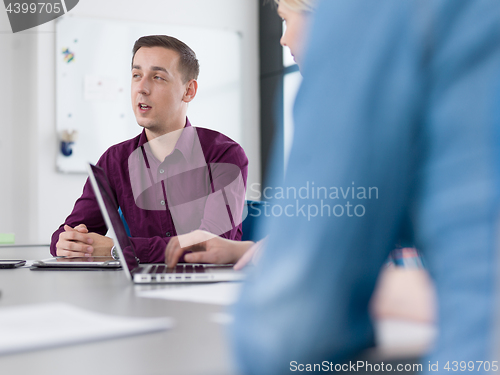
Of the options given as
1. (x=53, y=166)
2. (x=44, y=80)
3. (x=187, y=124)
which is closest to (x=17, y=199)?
(x=53, y=166)

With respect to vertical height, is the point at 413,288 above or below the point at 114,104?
below

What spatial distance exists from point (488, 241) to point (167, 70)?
6.79ft

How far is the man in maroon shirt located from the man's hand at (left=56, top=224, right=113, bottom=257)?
17 centimetres

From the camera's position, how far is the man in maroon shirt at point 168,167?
1994mm

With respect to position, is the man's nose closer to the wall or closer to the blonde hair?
the blonde hair

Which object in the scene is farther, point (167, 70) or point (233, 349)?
point (167, 70)

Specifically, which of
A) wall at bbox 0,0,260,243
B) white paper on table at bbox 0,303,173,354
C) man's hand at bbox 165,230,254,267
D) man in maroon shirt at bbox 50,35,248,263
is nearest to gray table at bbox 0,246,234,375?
white paper on table at bbox 0,303,173,354

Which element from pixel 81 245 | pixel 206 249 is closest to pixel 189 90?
pixel 81 245

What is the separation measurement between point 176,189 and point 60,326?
1.57 m

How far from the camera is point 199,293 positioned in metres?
0.86

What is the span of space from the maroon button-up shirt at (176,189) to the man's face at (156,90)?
84 mm

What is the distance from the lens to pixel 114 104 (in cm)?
399

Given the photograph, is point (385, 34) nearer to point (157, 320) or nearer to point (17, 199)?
point (157, 320)

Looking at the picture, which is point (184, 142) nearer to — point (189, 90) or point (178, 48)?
point (189, 90)
